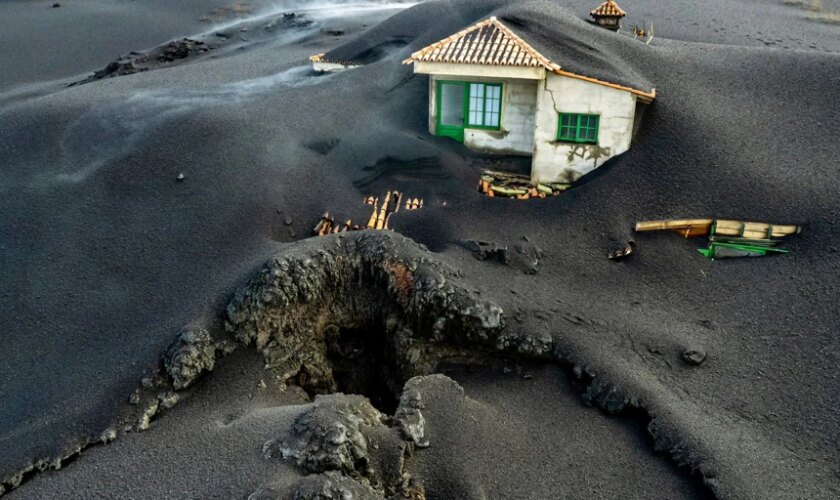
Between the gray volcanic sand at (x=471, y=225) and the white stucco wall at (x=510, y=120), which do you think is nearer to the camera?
the gray volcanic sand at (x=471, y=225)

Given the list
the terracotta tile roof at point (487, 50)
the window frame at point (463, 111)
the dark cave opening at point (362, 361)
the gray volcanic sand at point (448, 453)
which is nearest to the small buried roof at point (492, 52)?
the terracotta tile roof at point (487, 50)

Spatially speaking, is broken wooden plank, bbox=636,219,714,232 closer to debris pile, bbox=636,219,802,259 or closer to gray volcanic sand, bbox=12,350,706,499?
debris pile, bbox=636,219,802,259

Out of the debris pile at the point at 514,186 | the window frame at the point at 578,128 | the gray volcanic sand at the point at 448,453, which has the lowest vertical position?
the gray volcanic sand at the point at 448,453

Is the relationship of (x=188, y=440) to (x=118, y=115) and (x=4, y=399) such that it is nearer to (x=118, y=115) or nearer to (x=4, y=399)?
(x=4, y=399)

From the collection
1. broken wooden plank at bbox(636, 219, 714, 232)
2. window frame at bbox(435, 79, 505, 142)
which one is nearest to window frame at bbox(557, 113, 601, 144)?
window frame at bbox(435, 79, 505, 142)

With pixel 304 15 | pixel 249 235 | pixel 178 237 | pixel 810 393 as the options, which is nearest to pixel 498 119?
pixel 249 235

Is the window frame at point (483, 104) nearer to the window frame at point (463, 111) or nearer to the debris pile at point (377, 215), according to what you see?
the window frame at point (463, 111)

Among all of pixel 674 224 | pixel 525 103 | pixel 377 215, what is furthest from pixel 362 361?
pixel 525 103
